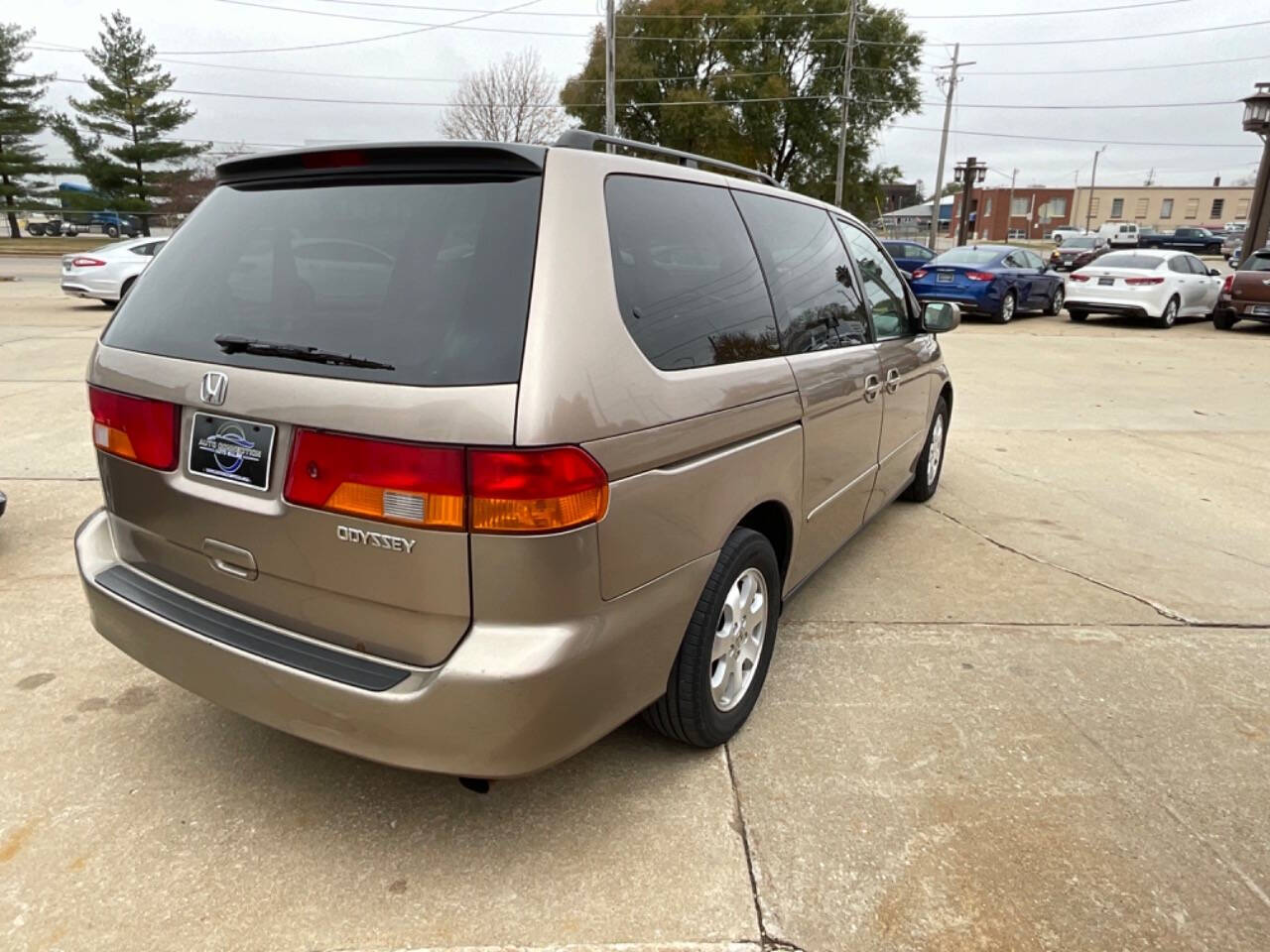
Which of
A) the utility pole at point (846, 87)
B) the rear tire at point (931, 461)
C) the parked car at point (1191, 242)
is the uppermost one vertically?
the utility pole at point (846, 87)

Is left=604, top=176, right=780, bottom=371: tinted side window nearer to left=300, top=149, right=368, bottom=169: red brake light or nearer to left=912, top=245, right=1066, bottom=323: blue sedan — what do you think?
left=300, top=149, right=368, bottom=169: red brake light

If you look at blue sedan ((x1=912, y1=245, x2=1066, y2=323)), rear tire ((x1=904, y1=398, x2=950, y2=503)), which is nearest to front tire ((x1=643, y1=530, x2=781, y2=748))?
rear tire ((x1=904, y1=398, x2=950, y2=503))

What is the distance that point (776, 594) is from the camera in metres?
2.93

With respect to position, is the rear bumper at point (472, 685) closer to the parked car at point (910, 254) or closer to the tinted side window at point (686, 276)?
the tinted side window at point (686, 276)

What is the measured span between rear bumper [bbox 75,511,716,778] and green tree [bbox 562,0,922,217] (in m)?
39.1

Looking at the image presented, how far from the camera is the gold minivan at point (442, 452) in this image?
6.05 ft

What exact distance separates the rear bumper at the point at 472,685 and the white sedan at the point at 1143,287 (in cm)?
1698

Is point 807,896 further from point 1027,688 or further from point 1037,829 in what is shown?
point 1027,688

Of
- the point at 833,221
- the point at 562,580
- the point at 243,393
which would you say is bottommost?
the point at 562,580

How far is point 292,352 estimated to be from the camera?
2018mm

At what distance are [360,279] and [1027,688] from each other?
2.72 m

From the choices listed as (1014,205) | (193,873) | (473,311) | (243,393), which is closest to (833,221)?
(473,311)

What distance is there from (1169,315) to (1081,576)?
15.1 m

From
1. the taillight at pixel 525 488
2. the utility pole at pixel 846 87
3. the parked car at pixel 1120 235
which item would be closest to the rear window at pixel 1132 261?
the taillight at pixel 525 488
